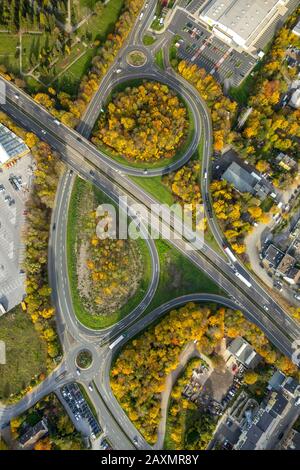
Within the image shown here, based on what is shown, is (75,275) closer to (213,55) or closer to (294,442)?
(294,442)

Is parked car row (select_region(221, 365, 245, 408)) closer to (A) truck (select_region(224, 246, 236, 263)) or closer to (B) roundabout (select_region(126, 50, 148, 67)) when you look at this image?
(A) truck (select_region(224, 246, 236, 263))

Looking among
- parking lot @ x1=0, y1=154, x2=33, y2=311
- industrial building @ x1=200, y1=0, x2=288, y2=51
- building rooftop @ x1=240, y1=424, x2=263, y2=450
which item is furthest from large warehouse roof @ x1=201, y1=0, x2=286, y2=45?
building rooftop @ x1=240, y1=424, x2=263, y2=450

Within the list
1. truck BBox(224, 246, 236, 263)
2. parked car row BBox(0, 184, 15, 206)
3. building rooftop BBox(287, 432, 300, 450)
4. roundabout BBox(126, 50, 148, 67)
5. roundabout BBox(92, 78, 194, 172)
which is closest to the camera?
building rooftop BBox(287, 432, 300, 450)

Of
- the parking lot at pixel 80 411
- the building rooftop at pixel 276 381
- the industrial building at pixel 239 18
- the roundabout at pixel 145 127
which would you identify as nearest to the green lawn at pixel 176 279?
the building rooftop at pixel 276 381

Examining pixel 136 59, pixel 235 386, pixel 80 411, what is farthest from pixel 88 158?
pixel 235 386

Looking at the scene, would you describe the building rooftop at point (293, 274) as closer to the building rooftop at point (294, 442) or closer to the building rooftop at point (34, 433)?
the building rooftop at point (294, 442)
